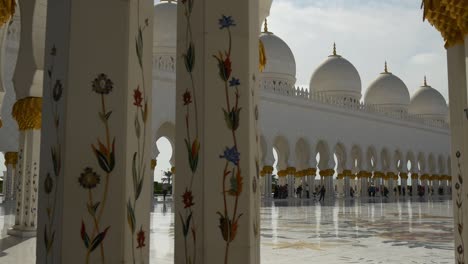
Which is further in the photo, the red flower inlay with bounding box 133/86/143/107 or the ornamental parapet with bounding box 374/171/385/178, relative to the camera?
the ornamental parapet with bounding box 374/171/385/178

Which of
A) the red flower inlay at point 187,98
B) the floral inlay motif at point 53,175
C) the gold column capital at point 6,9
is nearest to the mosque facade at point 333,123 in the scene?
the gold column capital at point 6,9

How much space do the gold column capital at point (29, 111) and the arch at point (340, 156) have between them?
14861 millimetres

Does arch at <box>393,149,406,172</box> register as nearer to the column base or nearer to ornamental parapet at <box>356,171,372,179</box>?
ornamental parapet at <box>356,171,372,179</box>

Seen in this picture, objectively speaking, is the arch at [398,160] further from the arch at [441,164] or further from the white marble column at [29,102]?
the white marble column at [29,102]

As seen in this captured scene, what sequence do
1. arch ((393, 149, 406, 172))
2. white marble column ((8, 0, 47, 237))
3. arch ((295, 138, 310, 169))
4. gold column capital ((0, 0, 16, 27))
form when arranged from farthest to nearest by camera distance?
arch ((393, 149, 406, 172)), arch ((295, 138, 310, 169)), white marble column ((8, 0, 47, 237)), gold column capital ((0, 0, 16, 27))

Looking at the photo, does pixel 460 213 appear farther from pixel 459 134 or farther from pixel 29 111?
pixel 29 111

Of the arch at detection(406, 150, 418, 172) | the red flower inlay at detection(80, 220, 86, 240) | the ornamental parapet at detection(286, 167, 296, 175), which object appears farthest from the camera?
the arch at detection(406, 150, 418, 172)

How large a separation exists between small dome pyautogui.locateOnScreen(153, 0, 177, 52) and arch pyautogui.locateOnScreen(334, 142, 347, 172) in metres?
7.53

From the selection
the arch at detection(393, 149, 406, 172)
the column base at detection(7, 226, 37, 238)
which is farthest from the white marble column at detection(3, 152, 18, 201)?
the arch at detection(393, 149, 406, 172)

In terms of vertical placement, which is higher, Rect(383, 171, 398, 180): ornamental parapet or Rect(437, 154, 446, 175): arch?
Rect(437, 154, 446, 175): arch

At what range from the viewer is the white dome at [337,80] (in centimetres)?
2233

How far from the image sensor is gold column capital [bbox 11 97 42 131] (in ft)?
17.3

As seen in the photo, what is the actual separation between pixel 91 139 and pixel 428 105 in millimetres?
27052

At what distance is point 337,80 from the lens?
22281 mm
